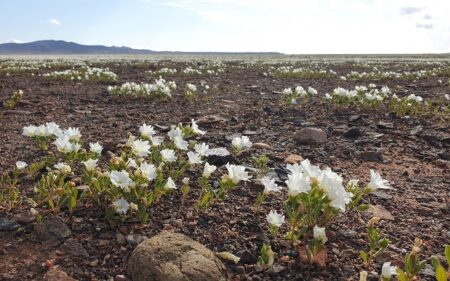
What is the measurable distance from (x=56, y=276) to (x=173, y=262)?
93 centimetres

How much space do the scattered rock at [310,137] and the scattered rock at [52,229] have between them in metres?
4.73

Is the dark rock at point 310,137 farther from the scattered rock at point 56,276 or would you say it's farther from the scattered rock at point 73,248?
the scattered rock at point 56,276

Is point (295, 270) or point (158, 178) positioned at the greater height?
point (158, 178)

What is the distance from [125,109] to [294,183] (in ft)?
26.8

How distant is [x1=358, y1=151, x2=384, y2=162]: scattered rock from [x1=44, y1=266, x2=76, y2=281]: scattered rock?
5.00 meters

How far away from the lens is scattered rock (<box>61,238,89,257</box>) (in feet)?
12.4

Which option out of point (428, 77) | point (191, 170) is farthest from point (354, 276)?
point (428, 77)

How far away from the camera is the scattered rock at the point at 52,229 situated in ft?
13.0

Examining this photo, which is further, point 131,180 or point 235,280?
point 131,180

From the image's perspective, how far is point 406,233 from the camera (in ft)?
14.3

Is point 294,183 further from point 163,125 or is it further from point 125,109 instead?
point 125,109

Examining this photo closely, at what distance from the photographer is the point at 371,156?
7105 mm

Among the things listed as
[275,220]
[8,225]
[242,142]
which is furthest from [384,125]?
[8,225]

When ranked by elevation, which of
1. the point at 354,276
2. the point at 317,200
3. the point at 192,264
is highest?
the point at 317,200
